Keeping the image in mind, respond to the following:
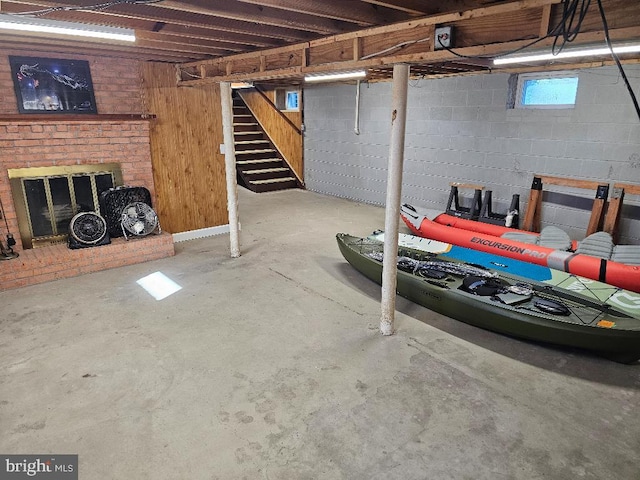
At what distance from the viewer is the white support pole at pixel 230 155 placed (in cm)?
529

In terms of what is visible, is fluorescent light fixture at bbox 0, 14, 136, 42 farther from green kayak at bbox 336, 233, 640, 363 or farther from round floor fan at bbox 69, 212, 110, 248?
green kayak at bbox 336, 233, 640, 363

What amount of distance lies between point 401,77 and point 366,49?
419 mm

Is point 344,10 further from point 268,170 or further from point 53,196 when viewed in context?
point 268,170

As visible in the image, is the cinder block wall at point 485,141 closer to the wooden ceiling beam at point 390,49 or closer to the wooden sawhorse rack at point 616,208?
the wooden sawhorse rack at point 616,208

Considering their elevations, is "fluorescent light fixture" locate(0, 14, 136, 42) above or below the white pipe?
above

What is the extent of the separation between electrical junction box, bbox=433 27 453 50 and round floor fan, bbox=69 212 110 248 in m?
4.64

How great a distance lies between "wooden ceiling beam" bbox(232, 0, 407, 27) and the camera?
2756 mm

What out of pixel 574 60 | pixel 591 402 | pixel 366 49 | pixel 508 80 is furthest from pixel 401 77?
pixel 508 80

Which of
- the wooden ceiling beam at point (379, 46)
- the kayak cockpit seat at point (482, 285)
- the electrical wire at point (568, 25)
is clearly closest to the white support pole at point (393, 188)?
the wooden ceiling beam at point (379, 46)

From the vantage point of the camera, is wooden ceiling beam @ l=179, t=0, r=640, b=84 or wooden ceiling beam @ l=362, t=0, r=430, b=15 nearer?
wooden ceiling beam @ l=179, t=0, r=640, b=84

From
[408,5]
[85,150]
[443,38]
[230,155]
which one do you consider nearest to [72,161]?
[85,150]

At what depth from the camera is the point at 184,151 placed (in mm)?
6363

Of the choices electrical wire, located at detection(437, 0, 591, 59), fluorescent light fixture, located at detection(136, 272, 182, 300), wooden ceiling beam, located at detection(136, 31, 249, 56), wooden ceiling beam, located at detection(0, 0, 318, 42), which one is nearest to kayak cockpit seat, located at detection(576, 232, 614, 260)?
electrical wire, located at detection(437, 0, 591, 59)

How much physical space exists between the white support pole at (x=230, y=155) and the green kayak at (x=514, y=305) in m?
1.93
